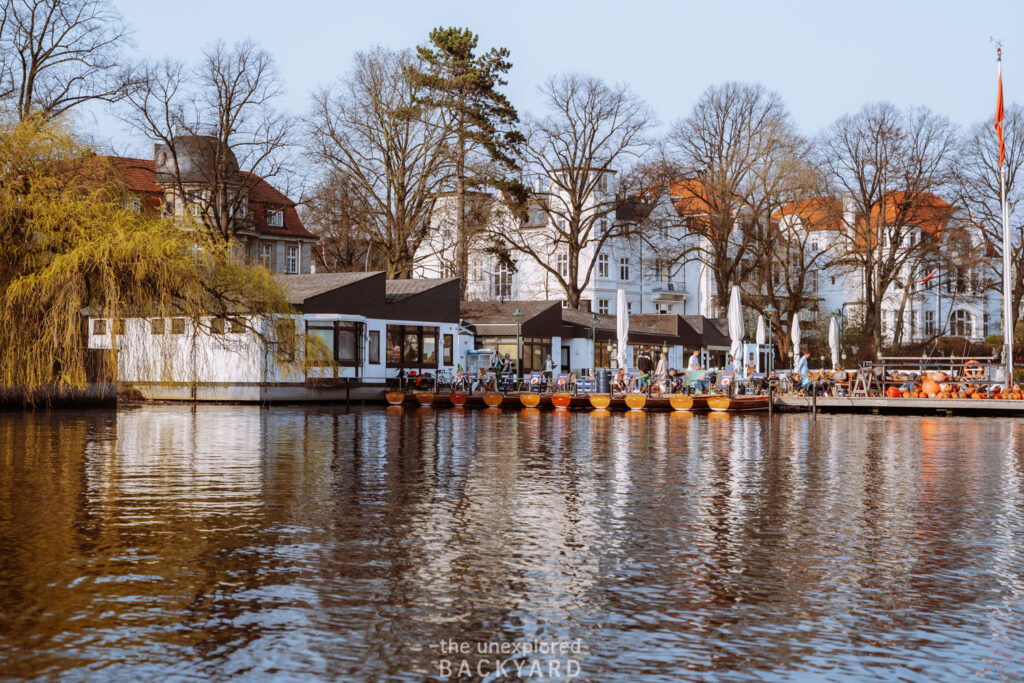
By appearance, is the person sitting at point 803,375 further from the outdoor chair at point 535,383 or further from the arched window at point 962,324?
the arched window at point 962,324

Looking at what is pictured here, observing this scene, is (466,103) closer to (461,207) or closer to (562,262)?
(461,207)

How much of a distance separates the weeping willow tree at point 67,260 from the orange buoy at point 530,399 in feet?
46.9

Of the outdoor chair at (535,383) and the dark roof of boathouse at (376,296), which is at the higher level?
the dark roof of boathouse at (376,296)

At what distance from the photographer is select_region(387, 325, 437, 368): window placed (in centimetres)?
5228

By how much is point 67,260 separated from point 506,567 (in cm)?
2234

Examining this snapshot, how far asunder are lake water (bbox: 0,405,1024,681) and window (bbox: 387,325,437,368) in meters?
30.3

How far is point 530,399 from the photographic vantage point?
145 ft

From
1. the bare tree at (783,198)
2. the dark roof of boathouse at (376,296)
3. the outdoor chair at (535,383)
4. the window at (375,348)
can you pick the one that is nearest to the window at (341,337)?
the dark roof of boathouse at (376,296)

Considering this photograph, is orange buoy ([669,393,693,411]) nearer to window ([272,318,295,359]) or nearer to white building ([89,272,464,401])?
white building ([89,272,464,401])

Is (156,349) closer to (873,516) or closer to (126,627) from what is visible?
(873,516)

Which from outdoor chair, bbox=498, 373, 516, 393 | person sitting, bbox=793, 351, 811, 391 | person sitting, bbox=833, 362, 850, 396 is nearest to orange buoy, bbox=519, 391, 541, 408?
outdoor chair, bbox=498, 373, 516, 393

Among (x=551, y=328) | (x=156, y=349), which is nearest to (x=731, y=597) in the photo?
(x=156, y=349)

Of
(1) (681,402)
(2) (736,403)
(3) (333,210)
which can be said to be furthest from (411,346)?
(2) (736,403)

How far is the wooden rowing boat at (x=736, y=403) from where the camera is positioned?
41125mm
